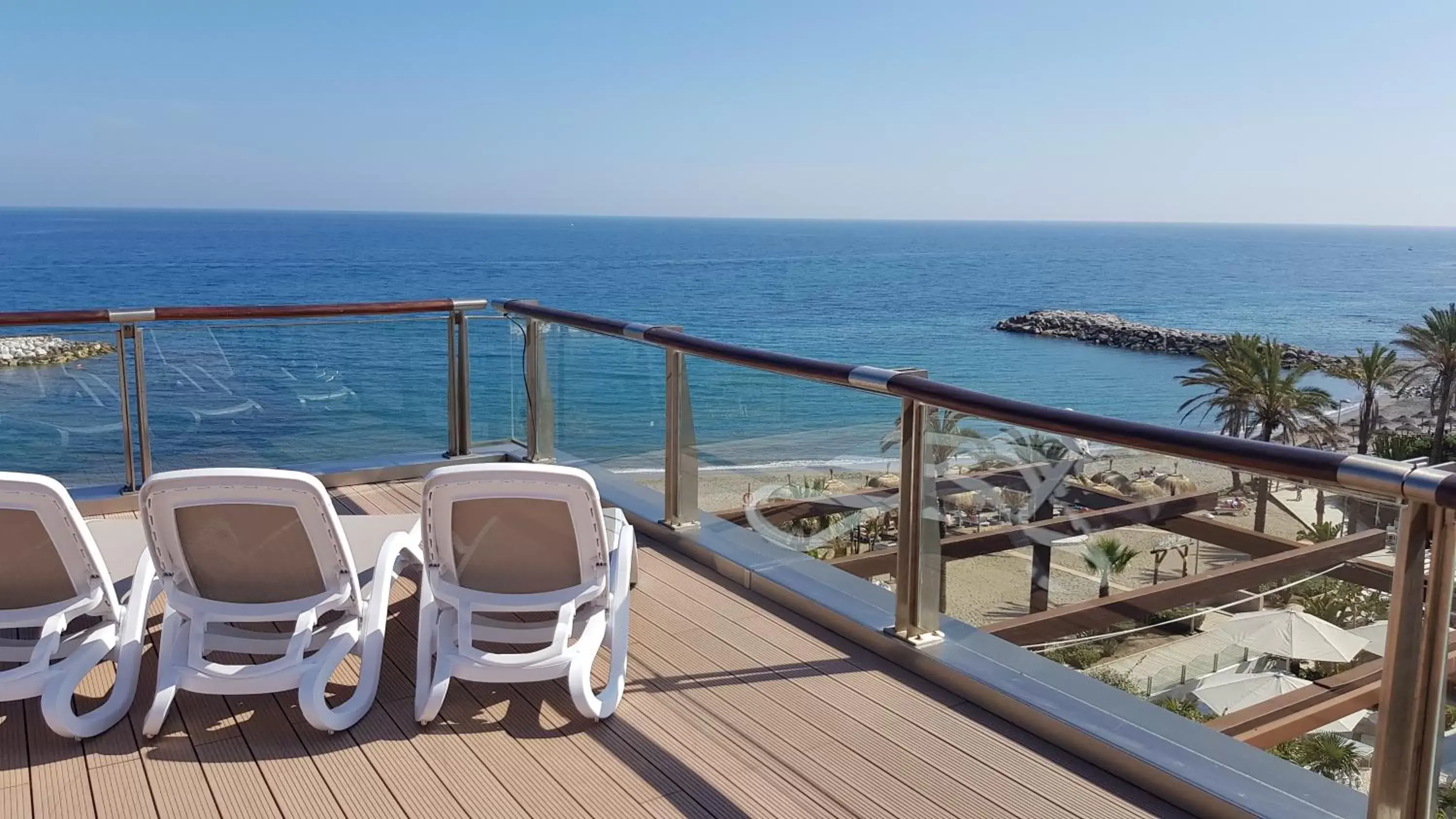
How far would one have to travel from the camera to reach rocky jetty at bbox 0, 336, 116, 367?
15.6 ft

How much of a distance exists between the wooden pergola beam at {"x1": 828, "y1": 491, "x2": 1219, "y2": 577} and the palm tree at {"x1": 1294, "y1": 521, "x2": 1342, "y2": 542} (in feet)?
0.73

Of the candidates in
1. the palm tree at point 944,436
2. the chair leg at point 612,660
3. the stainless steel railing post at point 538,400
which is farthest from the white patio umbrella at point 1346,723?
the stainless steel railing post at point 538,400

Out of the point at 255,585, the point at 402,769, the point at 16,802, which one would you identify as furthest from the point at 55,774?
the point at 402,769

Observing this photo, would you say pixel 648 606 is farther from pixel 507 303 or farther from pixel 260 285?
pixel 260 285

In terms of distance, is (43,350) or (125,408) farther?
(125,408)

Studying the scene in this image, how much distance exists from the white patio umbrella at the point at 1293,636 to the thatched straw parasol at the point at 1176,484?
29 cm

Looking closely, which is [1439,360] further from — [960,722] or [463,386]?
[960,722]

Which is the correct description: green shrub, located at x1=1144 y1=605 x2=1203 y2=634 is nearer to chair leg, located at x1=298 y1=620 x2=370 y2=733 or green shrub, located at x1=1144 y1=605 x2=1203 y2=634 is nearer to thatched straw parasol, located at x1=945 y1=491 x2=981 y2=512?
thatched straw parasol, located at x1=945 y1=491 x2=981 y2=512

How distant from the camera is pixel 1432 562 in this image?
1999 mm

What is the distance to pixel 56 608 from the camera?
282 cm

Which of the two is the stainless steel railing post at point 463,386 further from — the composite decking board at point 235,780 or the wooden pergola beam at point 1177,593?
the wooden pergola beam at point 1177,593

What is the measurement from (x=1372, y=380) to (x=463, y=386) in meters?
37.6

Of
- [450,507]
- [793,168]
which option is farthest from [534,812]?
[793,168]

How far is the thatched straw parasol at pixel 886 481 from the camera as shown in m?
3.31
